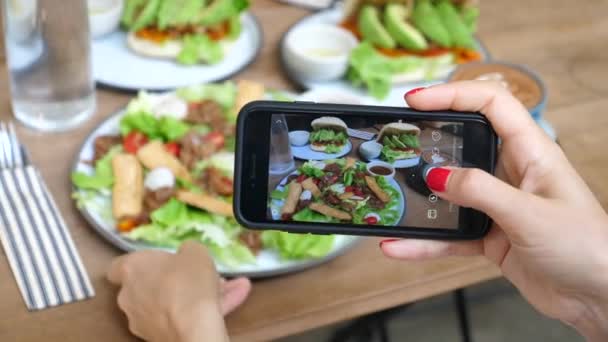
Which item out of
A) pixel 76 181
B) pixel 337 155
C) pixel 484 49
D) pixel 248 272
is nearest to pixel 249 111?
pixel 337 155

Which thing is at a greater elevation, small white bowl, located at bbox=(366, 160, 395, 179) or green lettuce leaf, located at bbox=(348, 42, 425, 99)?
small white bowl, located at bbox=(366, 160, 395, 179)

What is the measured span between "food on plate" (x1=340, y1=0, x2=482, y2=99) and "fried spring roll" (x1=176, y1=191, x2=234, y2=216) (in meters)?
0.38

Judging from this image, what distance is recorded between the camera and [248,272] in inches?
40.0

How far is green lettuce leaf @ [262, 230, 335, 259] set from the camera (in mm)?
1030

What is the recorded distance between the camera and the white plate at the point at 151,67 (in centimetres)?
134

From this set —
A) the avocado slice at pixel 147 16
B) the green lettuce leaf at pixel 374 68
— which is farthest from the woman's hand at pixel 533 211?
the avocado slice at pixel 147 16

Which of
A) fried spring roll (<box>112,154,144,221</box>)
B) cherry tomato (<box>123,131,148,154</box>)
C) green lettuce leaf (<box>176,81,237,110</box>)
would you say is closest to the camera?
fried spring roll (<box>112,154,144,221</box>)

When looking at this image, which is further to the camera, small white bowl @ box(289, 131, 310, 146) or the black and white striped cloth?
the black and white striped cloth

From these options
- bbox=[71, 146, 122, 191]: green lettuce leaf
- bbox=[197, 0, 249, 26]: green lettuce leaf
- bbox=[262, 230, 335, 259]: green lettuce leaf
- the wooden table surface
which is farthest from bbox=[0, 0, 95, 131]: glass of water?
bbox=[262, 230, 335, 259]: green lettuce leaf

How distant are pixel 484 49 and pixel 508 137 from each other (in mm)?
650

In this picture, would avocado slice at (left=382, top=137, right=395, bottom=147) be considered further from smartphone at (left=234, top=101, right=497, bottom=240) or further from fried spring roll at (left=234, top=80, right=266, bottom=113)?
fried spring roll at (left=234, top=80, right=266, bottom=113)

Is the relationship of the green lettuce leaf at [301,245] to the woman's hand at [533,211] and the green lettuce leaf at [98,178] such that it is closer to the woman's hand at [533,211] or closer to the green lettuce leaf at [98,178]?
the woman's hand at [533,211]

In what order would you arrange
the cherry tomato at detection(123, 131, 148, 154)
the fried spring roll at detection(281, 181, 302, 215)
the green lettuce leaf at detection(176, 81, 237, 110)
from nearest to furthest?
the fried spring roll at detection(281, 181, 302, 215) → the cherry tomato at detection(123, 131, 148, 154) → the green lettuce leaf at detection(176, 81, 237, 110)

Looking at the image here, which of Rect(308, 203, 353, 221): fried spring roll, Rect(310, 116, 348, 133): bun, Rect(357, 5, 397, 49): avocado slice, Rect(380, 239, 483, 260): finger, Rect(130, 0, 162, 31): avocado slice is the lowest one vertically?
Rect(130, 0, 162, 31): avocado slice
